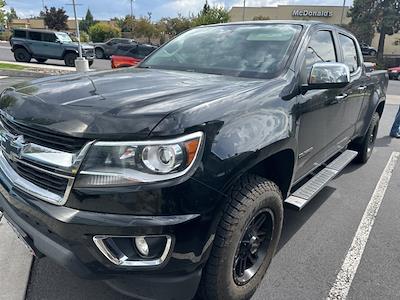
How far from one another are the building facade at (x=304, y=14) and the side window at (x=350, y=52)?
54865mm

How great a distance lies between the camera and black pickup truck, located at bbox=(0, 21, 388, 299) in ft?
5.67

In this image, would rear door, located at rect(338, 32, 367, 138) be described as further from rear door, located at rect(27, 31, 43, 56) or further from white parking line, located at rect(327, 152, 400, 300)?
rear door, located at rect(27, 31, 43, 56)

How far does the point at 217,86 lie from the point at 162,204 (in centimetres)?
97

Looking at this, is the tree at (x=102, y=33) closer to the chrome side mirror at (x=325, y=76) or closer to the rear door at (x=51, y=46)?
the rear door at (x=51, y=46)

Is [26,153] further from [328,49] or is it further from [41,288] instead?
[328,49]

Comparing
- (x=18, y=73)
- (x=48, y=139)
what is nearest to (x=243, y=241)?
(x=48, y=139)

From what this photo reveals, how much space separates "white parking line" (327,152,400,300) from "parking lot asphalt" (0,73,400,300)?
0.11ft

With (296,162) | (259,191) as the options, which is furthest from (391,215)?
(259,191)

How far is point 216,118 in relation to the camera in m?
1.91

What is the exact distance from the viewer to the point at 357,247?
10.3 feet

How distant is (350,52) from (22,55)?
21.8 metres

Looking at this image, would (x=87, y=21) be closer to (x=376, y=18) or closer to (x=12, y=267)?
(x=376, y=18)

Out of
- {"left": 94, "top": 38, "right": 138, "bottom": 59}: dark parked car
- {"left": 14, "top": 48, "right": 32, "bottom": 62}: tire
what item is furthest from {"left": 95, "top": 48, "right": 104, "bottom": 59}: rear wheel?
{"left": 14, "top": 48, "right": 32, "bottom": 62}: tire

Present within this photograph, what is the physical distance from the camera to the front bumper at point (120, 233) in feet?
5.65
